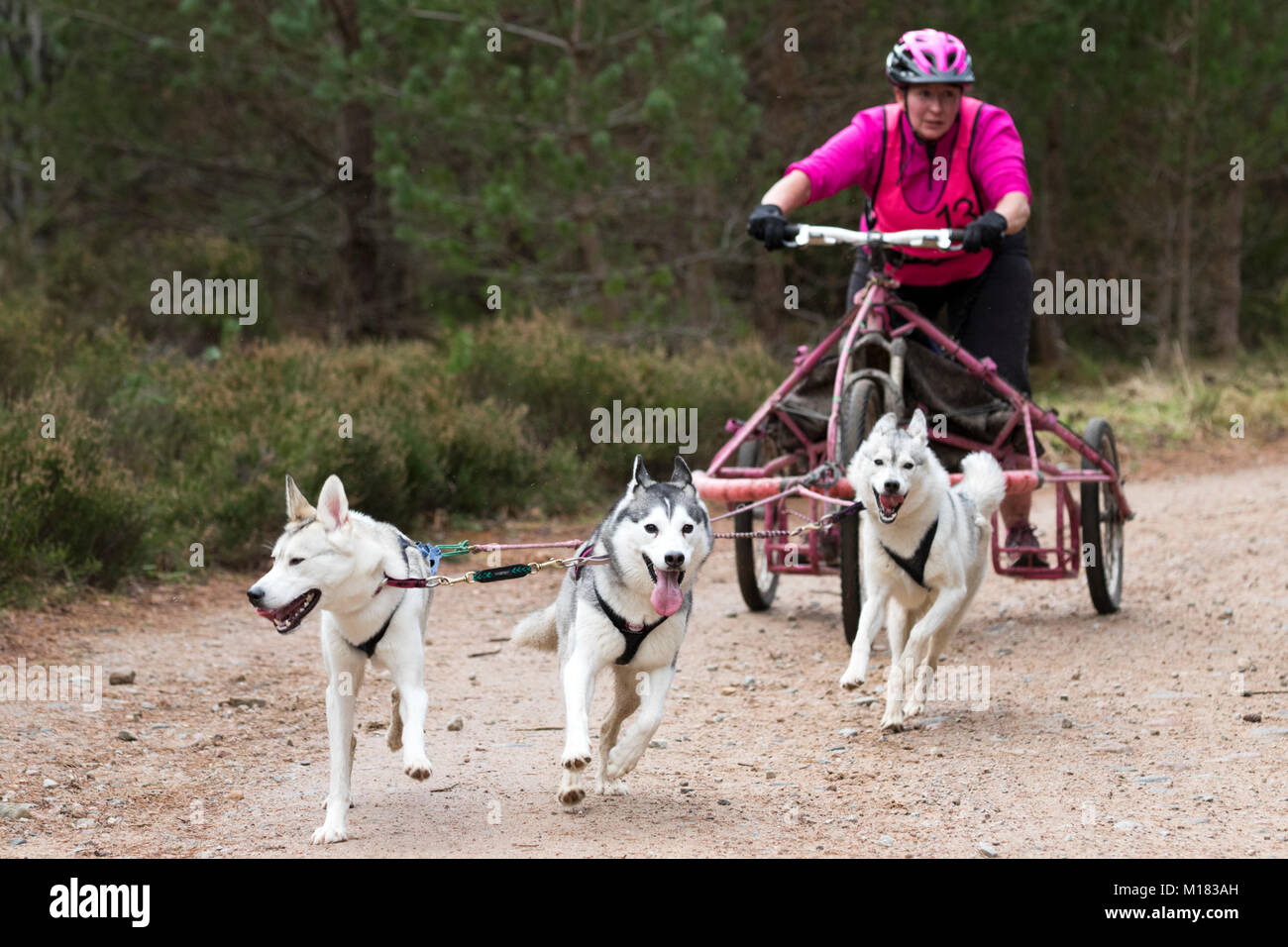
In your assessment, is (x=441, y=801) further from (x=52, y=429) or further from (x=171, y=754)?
(x=52, y=429)

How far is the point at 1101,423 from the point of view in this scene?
8148mm

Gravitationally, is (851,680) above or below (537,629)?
below

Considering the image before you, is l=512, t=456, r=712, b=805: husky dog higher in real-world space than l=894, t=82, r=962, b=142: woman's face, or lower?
lower

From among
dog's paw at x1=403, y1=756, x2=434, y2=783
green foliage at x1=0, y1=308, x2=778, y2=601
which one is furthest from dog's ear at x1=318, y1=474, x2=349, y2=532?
green foliage at x1=0, y1=308, x2=778, y2=601

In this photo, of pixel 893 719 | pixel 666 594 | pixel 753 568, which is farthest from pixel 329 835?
pixel 753 568

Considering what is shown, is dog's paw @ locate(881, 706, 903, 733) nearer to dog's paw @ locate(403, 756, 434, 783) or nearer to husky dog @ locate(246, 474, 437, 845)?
husky dog @ locate(246, 474, 437, 845)

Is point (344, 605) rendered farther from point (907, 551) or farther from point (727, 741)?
point (907, 551)

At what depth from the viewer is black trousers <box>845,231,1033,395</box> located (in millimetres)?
7473

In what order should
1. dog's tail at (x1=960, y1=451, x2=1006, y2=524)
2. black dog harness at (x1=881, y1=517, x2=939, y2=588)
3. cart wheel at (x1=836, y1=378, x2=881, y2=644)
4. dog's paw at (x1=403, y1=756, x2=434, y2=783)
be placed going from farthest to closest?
cart wheel at (x1=836, y1=378, x2=881, y2=644), dog's tail at (x1=960, y1=451, x2=1006, y2=524), black dog harness at (x1=881, y1=517, x2=939, y2=588), dog's paw at (x1=403, y1=756, x2=434, y2=783)

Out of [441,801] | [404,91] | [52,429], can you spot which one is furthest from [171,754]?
[404,91]

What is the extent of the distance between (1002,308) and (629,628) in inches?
138

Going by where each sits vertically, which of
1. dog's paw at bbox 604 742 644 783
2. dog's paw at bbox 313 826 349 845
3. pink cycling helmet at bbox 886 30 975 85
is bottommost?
dog's paw at bbox 313 826 349 845

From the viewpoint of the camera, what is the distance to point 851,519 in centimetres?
677

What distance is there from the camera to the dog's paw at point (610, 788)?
5.16 meters
